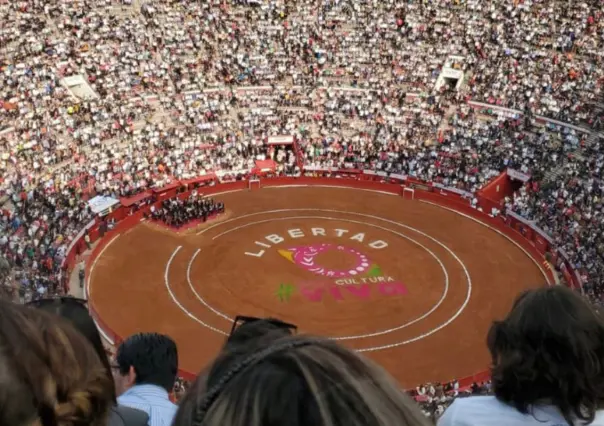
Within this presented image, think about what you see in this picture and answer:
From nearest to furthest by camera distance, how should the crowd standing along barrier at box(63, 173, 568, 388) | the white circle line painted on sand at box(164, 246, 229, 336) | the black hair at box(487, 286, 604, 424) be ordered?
the black hair at box(487, 286, 604, 424) → the white circle line painted on sand at box(164, 246, 229, 336) → the crowd standing along barrier at box(63, 173, 568, 388)

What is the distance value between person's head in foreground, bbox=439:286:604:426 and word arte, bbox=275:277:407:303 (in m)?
30.4

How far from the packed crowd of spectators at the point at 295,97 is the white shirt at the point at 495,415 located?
3524 cm

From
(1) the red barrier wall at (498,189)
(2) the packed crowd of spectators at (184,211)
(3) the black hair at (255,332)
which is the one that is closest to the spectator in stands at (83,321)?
(3) the black hair at (255,332)

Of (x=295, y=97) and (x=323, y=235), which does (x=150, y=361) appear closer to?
(x=323, y=235)

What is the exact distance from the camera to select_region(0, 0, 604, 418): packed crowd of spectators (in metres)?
44.2

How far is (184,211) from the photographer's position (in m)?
43.6

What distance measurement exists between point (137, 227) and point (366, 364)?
1623 inches

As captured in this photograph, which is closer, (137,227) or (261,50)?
(137,227)

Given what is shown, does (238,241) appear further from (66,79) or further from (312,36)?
(312,36)

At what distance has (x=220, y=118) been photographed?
53344 mm

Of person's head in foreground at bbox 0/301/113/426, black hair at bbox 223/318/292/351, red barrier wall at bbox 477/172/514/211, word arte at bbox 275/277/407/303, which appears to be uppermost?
black hair at bbox 223/318/292/351

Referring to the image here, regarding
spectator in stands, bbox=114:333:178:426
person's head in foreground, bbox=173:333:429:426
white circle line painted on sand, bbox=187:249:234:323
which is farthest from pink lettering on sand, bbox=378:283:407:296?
person's head in foreground, bbox=173:333:429:426

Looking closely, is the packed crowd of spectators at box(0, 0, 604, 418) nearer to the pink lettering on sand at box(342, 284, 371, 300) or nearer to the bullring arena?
the bullring arena

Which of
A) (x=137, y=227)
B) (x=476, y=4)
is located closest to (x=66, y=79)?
(x=137, y=227)
